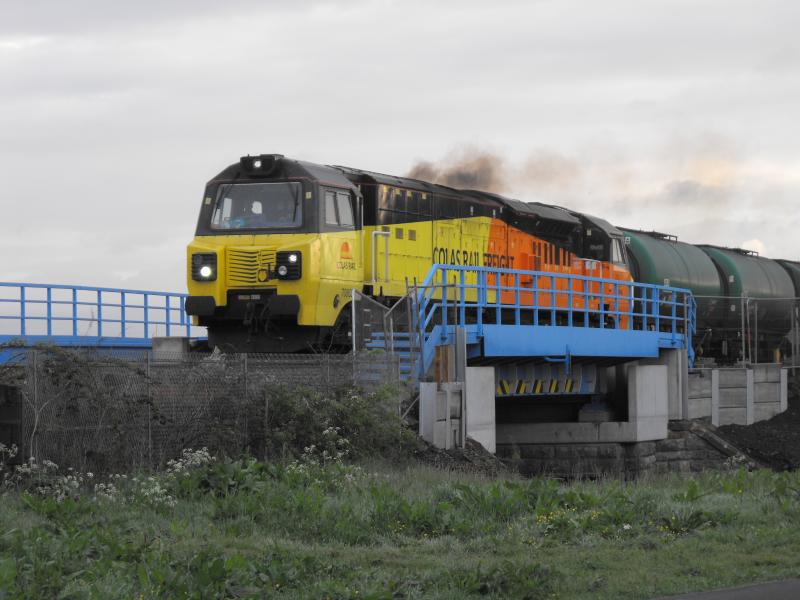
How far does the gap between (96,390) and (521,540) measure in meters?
6.28

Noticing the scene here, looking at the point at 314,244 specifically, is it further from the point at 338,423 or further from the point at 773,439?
the point at 773,439

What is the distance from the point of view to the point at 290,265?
21.1 meters

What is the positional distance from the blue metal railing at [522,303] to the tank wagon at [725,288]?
128cm

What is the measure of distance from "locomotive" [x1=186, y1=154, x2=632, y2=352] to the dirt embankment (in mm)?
9783

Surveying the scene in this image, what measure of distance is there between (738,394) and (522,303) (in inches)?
347

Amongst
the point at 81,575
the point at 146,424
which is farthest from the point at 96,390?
the point at 81,575

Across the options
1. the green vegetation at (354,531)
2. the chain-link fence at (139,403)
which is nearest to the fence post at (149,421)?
the chain-link fence at (139,403)

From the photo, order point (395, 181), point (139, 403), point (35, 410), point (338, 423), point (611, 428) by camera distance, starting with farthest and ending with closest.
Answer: point (611, 428) → point (395, 181) → point (338, 423) → point (139, 403) → point (35, 410)

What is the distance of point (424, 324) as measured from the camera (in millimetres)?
20453

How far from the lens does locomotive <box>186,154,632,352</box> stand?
21.2m

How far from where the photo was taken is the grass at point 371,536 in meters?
9.30

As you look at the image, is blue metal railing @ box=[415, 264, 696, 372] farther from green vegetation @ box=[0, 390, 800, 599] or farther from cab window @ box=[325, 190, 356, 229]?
green vegetation @ box=[0, 390, 800, 599]

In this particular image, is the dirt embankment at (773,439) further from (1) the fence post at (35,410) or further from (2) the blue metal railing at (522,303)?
(1) the fence post at (35,410)

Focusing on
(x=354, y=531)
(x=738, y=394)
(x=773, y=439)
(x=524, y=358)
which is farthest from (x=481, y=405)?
(x=738, y=394)
